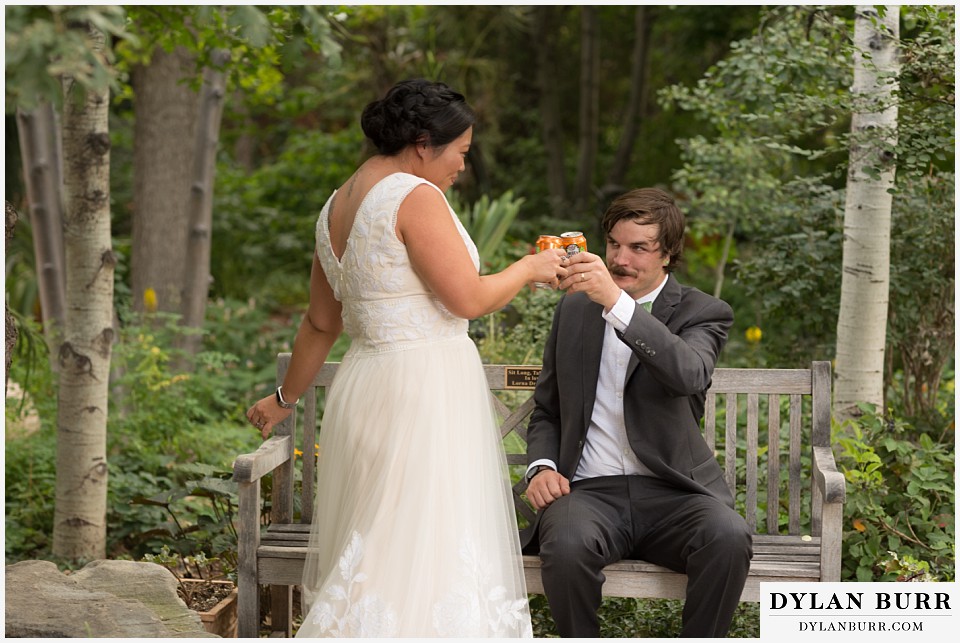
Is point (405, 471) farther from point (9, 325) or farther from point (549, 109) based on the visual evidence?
point (549, 109)

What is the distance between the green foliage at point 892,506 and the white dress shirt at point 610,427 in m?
1.18

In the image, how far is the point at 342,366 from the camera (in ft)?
10.5

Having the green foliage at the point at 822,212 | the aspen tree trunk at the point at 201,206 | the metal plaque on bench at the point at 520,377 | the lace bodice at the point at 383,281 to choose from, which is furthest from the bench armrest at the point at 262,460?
the aspen tree trunk at the point at 201,206

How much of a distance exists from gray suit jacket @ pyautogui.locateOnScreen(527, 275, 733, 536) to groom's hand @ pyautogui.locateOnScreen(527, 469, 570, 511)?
6 cm

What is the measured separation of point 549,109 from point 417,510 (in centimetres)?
1063

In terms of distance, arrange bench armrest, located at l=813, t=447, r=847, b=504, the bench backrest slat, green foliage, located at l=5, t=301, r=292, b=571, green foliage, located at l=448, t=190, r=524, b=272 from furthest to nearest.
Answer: green foliage, located at l=448, t=190, r=524, b=272 → green foliage, located at l=5, t=301, r=292, b=571 → the bench backrest slat → bench armrest, located at l=813, t=447, r=847, b=504

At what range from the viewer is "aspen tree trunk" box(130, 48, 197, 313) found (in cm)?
770

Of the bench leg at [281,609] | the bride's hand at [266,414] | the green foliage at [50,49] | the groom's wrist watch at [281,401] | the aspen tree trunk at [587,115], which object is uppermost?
the aspen tree trunk at [587,115]

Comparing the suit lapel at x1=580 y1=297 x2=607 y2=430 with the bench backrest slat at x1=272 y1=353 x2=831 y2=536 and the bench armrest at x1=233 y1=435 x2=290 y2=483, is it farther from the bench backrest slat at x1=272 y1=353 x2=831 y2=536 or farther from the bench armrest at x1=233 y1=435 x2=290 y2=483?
the bench armrest at x1=233 y1=435 x2=290 y2=483

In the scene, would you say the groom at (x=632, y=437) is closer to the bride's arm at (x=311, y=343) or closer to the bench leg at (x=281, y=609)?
the bride's arm at (x=311, y=343)

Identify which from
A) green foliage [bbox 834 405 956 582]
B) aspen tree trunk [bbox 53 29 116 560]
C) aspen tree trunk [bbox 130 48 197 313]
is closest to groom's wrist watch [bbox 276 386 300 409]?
aspen tree trunk [bbox 53 29 116 560]

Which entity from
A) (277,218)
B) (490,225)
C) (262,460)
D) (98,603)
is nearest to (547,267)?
(262,460)

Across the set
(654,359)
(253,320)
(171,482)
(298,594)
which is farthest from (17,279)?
(654,359)

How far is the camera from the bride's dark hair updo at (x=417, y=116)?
296cm
